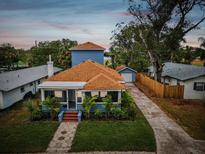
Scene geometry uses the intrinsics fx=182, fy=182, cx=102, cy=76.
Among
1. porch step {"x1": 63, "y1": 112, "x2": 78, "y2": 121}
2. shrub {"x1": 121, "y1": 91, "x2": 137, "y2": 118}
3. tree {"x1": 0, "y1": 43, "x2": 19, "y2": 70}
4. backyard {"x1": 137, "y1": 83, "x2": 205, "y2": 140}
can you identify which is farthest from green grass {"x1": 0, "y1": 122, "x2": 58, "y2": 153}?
tree {"x1": 0, "y1": 43, "x2": 19, "y2": 70}

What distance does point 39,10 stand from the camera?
51.8ft

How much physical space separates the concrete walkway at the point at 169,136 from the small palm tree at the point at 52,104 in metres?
8.21

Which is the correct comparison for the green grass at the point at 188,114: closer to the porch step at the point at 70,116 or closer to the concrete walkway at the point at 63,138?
the concrete walkway at the point at 63,138

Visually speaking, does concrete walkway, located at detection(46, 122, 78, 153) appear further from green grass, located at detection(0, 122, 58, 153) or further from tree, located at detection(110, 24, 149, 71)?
tree, located at detection(110, 24, 149, 71)

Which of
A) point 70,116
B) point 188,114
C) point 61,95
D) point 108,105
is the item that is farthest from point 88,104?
point 188,114

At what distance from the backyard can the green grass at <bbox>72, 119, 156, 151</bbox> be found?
3.32 meters

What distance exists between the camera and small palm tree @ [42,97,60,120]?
15828mm

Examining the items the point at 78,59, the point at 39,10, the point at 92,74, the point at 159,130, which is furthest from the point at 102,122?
the point at 78,59

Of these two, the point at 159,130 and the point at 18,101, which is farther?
the point at 18,101

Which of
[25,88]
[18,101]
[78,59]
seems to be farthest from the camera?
[78,59]

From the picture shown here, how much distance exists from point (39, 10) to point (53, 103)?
817 cm

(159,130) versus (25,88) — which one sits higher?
(25,88)

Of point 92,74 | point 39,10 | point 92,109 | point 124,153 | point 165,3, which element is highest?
point 165,3

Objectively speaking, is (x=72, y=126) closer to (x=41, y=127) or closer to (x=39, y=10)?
(x=41, y=127)
